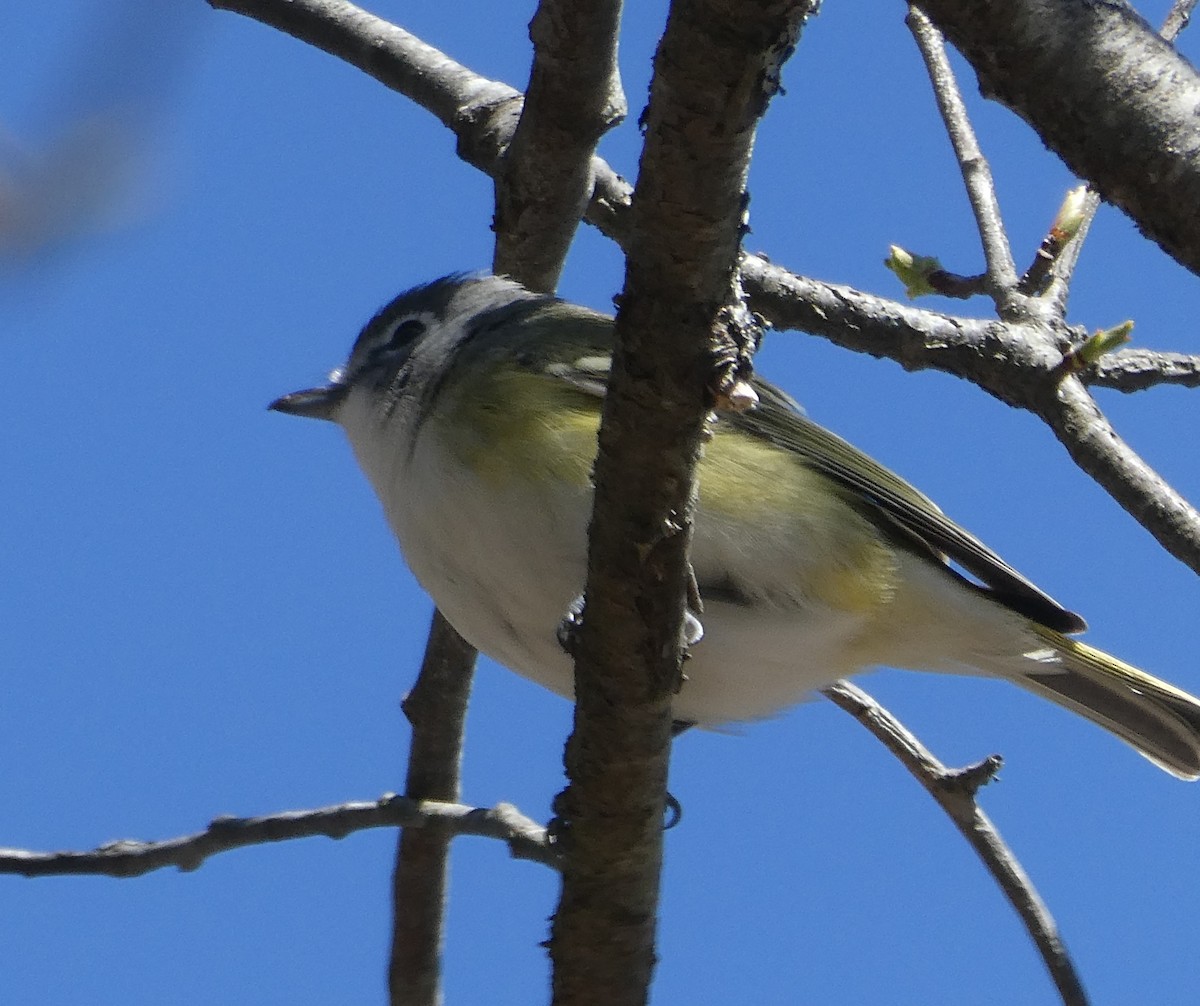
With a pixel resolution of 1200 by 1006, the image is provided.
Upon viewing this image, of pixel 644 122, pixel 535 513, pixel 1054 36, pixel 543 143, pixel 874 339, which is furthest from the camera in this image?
pixel 874 339

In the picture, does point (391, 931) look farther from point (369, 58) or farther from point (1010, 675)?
point (369, 58)

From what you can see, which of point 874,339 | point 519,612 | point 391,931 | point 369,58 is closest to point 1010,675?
point 874,339

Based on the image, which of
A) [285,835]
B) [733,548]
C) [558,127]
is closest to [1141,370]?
[733,548]

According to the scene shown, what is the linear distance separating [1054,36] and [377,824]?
2.10 m

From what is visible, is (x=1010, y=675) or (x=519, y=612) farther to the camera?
(x=1010, y=675)

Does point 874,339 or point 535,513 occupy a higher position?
point 874,339

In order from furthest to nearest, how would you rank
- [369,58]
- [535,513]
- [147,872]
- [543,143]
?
1. [369,58]
2. [543,143]
3. [535,513]
4. [147,872]

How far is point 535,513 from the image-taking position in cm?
331

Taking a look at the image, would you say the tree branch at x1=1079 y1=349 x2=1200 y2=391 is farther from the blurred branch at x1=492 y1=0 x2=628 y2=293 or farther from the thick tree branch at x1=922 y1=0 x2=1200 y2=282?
the thick tree branch at x1=922 y1=0 x2=1200 y2=282

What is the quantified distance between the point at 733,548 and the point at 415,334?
5.21 ft

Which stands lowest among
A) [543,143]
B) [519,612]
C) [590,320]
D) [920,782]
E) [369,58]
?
[920,782]

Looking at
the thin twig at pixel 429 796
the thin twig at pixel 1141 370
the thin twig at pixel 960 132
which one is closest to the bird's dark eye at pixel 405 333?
the thin twig at pixel 429 796

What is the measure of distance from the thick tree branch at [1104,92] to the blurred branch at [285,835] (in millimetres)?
1734

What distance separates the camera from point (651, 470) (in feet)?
7.64
